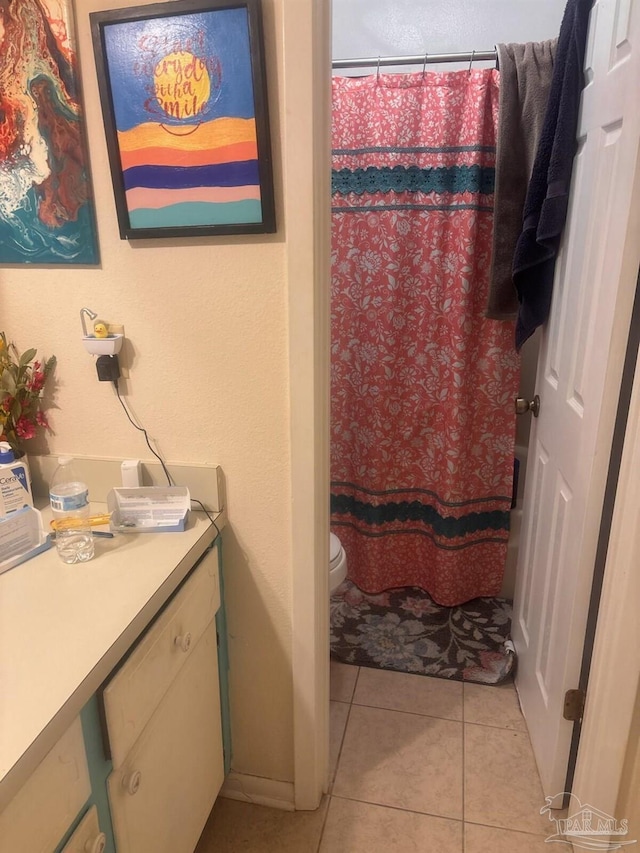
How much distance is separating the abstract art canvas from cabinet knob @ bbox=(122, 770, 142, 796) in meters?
0.95

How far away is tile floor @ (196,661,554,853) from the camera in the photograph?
146 cm

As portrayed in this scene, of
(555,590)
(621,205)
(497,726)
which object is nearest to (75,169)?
(621,205)

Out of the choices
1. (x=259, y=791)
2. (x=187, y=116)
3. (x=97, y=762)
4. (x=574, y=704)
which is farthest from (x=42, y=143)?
Answer: (x=574, y=704)

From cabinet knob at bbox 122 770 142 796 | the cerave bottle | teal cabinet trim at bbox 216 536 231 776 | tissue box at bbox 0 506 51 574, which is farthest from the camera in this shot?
teal cabinet trim at bbox 216 536 231 776

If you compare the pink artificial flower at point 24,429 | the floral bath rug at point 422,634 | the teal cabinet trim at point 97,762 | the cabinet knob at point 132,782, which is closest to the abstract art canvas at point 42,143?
the pink artificial flower at point 24,429

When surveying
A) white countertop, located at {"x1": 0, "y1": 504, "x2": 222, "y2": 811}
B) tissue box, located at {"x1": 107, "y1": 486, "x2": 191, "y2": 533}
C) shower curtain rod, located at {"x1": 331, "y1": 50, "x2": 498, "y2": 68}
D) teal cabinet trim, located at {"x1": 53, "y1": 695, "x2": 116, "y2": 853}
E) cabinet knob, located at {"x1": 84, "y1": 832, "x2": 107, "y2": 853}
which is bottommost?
cabinet knob, located at {"x1": 84, "y1": 832, "x2": 107, "y2": 853}

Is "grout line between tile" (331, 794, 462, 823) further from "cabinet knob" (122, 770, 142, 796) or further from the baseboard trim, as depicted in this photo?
"cabinet knob" (122, 770, 142, 796)

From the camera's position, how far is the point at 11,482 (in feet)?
4.05

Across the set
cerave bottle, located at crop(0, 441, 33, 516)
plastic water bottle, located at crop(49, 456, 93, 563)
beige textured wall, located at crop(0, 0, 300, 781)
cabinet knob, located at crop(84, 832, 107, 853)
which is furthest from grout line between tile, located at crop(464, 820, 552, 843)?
cerave bottle, located at crop(0, 441, 33, 516)

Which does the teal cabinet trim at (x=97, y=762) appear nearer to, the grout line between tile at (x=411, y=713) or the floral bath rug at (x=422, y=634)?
the grout line between tile at (x=411, y=713)

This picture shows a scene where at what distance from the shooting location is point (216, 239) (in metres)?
1.18

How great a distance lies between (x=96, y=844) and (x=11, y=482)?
0.67 m

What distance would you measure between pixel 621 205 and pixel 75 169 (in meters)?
1.06

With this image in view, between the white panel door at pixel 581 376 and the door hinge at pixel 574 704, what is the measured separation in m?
0.02
